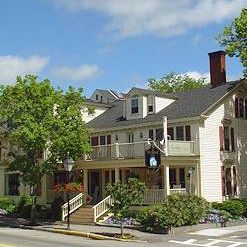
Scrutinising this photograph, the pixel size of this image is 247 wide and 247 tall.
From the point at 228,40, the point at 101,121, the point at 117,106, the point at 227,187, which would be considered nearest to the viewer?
the point at 227,187

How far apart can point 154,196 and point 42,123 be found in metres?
8.38

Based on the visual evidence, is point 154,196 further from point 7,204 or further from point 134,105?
point 7,204

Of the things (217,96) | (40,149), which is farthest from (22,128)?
(217,96)

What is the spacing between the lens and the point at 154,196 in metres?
33.8

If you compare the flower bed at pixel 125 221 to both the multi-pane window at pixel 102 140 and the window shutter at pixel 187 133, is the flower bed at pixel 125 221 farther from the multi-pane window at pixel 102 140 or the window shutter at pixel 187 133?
the multi-pane window at pixel 102 140

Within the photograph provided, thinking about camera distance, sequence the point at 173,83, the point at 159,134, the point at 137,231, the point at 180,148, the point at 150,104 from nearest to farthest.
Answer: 1. the point at 137,231
2. the point at 180,148
3. the point at 159,134
4. the point at 150,104
5. the point at 173,83

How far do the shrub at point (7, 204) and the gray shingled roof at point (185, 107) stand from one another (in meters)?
8.85

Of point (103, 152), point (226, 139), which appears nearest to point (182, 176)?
point (226, 139)

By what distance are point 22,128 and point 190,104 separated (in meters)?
12.6

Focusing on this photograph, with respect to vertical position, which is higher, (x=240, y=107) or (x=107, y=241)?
(x=240, y=107)

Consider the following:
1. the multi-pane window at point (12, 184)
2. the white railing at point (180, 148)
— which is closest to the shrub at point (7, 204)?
the multi-pane window at point (12, 184)

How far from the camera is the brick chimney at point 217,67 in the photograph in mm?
40344

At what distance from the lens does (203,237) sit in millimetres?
26031

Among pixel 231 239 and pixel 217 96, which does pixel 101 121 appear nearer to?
pixel 217 96
